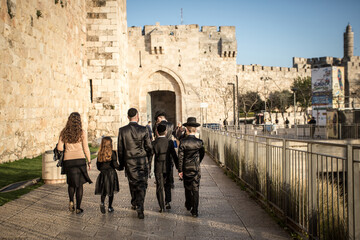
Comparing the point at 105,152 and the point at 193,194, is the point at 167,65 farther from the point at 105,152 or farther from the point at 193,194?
the point at 193,194

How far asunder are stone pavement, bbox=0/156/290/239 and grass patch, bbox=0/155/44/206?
228 mm

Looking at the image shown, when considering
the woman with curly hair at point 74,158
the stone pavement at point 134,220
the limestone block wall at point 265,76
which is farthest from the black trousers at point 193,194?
the limestone block wall at point 265,76

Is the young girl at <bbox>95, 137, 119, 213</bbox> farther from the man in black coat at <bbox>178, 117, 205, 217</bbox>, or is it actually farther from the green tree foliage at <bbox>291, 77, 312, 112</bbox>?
the green tree foliage at <bbox>291, 77, 312, 112</bbox>

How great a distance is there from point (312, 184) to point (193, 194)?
1.92m

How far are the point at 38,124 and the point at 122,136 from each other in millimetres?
6934

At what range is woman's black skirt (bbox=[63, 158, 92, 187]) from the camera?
548cm

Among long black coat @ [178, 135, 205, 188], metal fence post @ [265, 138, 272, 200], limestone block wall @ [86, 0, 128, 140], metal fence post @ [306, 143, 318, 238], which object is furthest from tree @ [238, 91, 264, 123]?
metal fence post @ [306, 143, 318, 238]

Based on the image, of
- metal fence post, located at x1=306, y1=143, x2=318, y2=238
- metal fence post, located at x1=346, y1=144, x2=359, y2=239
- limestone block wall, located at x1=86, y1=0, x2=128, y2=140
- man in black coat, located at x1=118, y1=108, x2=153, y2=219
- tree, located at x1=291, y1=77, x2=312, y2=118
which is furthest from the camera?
tree, located at x1=291, y1=77, x2=312, y2=118

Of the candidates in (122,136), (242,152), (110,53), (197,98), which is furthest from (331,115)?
(122,136)

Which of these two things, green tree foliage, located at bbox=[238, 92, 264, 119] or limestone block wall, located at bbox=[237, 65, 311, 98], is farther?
limestone block wall, located at bbox=[237, 65, 311, 98]

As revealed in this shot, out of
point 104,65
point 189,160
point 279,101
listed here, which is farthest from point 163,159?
point 279,101

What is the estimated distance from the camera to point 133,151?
17.9 ft

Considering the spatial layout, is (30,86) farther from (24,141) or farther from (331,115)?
(331,115)

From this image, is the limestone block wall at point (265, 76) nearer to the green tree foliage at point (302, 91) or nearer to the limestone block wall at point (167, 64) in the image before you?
the green tree foliage at point (302, 91)
